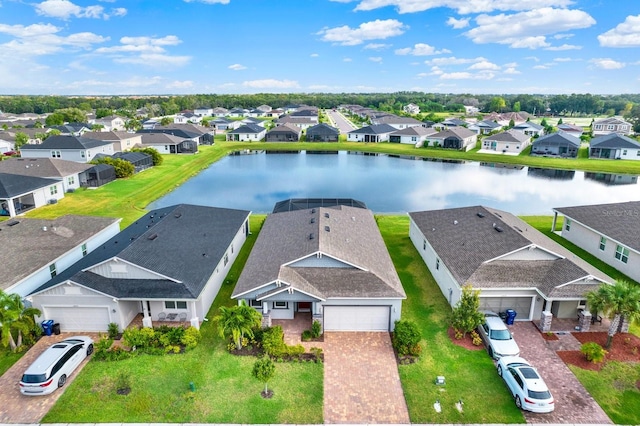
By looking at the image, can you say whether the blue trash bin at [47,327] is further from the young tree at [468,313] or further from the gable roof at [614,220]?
the gable roof at [614,220]

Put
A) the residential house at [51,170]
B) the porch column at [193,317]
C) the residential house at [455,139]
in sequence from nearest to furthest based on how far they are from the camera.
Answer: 1. the porch column at [193,317]
2. the residential house at [51,170]
3. the residential house at [455,139]

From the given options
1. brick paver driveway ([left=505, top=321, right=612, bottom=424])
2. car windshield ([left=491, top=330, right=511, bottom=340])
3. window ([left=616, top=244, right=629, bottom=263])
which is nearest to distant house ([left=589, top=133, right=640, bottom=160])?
window ([left=616, top=244, right=629, bottom=263])

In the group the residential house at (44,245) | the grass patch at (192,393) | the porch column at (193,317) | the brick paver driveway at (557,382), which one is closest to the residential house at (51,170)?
the residential house at (44,245)

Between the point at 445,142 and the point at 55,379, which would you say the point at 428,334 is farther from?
the point at 445,142

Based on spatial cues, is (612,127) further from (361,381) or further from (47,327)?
(47,327)

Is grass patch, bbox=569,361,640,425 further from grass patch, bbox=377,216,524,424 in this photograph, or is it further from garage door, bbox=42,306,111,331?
garage door, bbox=42,306,111,331

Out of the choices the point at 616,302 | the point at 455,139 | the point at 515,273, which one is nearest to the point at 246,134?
the point at 455,139
